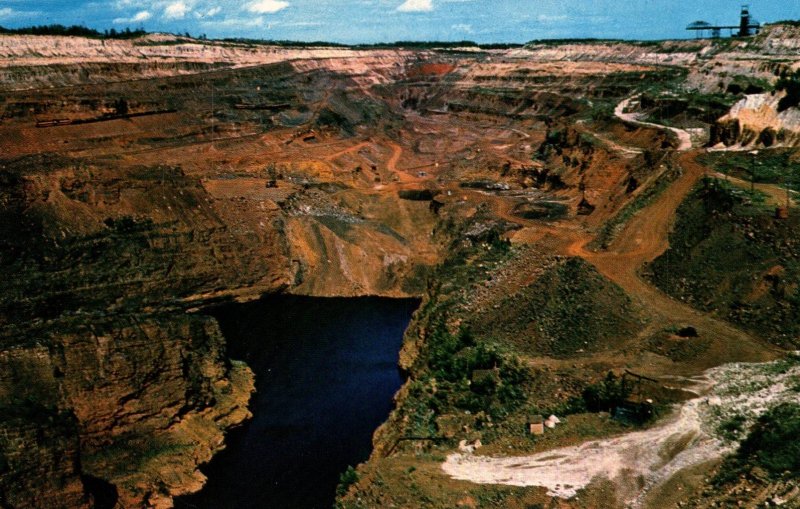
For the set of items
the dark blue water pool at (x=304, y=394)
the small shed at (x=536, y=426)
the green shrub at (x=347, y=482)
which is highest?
the small shed at (x=536, y=426)

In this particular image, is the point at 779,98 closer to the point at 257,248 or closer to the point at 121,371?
the point at 257,248

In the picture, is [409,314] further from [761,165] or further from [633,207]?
[761,165]

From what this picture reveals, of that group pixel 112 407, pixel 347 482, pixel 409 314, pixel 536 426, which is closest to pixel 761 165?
pixel 409 314

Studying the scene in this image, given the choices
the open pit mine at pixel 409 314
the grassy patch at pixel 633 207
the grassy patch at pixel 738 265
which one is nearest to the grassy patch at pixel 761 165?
the open pit mine at pixel 409 314

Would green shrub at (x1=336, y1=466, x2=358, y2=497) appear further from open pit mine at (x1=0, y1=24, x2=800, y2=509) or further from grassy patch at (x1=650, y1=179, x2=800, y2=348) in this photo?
grassy patch at (x1=650, y1=179, x2=800, y2=348)

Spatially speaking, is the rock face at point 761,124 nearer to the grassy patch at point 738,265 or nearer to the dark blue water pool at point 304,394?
the grassy patch at point 738,265

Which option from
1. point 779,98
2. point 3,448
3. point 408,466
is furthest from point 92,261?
point 779,98
